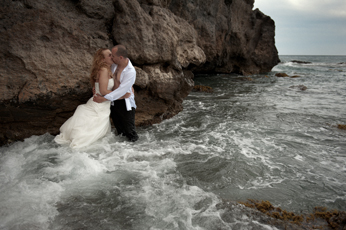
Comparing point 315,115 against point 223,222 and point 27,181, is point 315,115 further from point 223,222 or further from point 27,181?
point 27,181

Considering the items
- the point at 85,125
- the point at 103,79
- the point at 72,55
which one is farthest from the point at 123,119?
the point at 72,55

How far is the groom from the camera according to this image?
4.74 m

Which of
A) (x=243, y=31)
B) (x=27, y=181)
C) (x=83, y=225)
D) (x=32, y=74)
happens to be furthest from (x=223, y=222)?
(x=243, y=31)

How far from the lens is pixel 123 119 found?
5.29 meters

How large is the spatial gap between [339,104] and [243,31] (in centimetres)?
1390

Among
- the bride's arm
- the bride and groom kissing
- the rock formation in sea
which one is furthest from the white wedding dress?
the rock formation in sea

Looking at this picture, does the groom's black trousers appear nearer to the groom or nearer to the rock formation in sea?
the groom

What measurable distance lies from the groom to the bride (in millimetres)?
131

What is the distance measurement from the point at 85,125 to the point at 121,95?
972 mm

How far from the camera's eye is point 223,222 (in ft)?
9.82

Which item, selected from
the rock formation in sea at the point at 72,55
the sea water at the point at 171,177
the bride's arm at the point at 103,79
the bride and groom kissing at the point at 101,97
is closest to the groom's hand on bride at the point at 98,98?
the bride and groom kissing at the point at 101,97

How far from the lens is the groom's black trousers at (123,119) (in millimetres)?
5184

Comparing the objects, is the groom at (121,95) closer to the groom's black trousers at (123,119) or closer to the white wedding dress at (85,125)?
the groom's black trousers at (123,119)

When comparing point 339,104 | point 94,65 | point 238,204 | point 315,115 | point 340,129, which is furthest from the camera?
point 339,104
